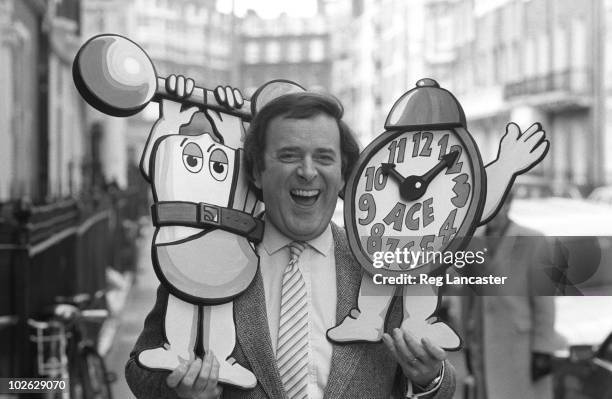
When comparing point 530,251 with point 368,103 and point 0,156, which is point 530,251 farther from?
point 0,156

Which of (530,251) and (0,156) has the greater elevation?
(0,156)

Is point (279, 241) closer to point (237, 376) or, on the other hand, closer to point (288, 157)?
point (288, 157)

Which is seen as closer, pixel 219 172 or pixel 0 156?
pixel 219 172

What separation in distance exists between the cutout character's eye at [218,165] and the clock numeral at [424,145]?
1.37 ft

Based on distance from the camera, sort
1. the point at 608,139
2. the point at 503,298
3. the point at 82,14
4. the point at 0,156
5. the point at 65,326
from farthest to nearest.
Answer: the point at 0,156 → the point at 608,139 → the point at 82,14 → the point at 65,326 → the point at 503,298

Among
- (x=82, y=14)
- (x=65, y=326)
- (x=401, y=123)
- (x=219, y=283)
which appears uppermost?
(x=82, y=14)

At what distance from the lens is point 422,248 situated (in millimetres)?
2023

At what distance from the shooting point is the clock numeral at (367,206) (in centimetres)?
204

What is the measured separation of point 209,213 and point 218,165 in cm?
11

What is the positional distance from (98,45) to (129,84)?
10 cm

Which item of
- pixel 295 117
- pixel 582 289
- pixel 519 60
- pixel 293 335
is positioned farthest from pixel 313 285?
pixel 519 60

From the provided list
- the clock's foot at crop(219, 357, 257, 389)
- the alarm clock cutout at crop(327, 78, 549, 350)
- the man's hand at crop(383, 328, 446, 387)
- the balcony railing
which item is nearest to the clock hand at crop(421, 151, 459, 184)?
the alarm clock cutout at crop(327, 78, 549, 350)

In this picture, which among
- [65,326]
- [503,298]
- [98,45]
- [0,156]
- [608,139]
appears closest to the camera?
[98,45]

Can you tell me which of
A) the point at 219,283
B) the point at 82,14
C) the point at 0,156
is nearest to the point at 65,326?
the point at 82,14
